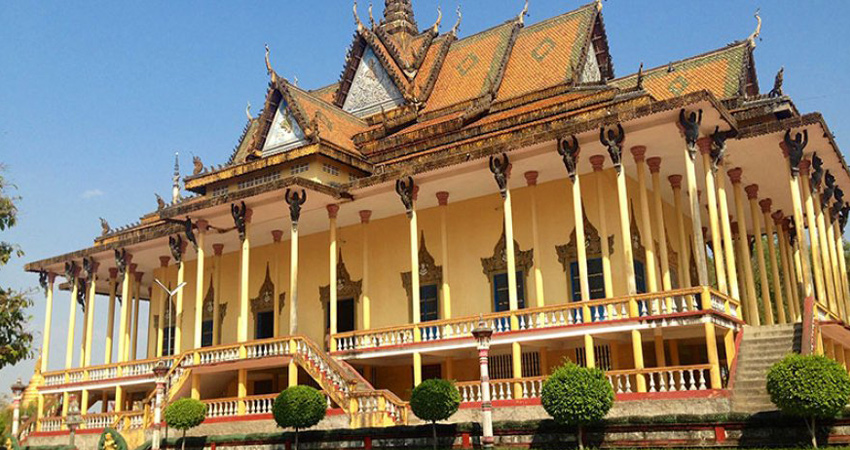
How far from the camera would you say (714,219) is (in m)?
19.3

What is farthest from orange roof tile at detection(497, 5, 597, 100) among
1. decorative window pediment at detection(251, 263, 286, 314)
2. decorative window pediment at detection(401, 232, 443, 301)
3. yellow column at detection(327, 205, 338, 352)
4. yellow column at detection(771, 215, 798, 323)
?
decorative window pediment at detection(251, 263, 286, 314)

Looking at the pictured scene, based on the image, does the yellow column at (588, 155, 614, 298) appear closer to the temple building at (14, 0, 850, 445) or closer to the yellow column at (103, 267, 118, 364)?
the temple building at (14, 0, 850, 445)

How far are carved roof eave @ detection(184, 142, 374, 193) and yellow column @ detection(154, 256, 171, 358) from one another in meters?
4.55

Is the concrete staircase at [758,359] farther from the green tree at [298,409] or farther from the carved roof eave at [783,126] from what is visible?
the green tree at [298,409]

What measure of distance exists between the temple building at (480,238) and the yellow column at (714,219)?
0.06m

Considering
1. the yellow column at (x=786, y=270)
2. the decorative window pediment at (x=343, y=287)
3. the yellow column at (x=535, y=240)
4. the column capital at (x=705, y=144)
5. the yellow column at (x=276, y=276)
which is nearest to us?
the column capital at (x=705, y=144)

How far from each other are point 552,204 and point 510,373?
4.83 m

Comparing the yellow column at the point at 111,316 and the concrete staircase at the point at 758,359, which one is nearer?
the concrete staircase at the point at 758,359

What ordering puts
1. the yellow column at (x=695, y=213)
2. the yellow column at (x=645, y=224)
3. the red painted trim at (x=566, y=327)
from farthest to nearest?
the yellow column at (x=645, y=224), the yellow column at (x=695, y=213), the red painted trim at (x=566, y=327)

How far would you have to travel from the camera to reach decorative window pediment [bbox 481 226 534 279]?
23.7m

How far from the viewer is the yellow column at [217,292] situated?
29.3 m

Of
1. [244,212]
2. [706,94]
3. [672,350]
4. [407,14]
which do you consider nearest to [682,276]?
[672,350]

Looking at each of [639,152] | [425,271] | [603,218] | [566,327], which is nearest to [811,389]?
[566,327]

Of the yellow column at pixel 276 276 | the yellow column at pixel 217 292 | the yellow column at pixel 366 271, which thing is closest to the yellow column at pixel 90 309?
the yellow column at pixel 217 292
